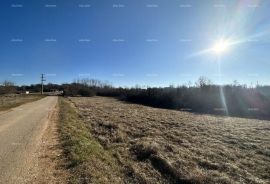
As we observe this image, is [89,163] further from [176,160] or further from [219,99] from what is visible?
[219,99]

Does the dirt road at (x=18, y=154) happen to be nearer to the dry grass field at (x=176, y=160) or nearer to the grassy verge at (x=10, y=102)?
the dry grass field at (x=176, y=160)

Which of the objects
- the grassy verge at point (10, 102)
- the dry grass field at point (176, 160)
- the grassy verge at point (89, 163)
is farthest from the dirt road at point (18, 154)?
Answer: the grassy verge at point (10, 102)

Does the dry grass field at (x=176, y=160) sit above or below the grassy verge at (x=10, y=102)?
below

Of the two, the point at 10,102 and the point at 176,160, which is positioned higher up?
the point at 10,102

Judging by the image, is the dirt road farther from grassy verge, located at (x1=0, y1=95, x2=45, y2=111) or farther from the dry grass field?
grassy verge, located at (x1=0, y1=95, x2=45, y2=111)

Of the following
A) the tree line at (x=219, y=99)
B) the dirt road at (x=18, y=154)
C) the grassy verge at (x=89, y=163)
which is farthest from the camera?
the tree line at (x=219, y=99)

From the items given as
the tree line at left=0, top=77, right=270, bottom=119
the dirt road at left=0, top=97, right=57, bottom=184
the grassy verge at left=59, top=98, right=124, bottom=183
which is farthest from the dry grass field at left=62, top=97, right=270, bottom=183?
the tree line at left=0, top=77, right=270, bottom=119

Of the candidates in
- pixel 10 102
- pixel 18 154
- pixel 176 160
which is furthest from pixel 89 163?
pixel 10 102

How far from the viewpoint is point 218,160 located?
356 inches

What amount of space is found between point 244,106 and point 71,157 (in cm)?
2916

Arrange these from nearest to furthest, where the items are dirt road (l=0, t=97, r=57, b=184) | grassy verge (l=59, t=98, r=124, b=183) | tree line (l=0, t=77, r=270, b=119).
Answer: grassy verge (l=59, t=98, r=124, b=183)
dirt road (l=0, t=97, r=57, b=184)
tree line (l=0, t=77, r=270, b=119)

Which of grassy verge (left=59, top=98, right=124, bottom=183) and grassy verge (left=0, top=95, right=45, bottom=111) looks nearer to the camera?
grassy verge (left=59, top=98, right=124, bottom=183)

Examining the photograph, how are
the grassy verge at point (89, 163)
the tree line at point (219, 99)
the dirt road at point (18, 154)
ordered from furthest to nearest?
the tree line at point (219, 99)
the dirt road at point (18, 154)
the grassy verge at point (89, 163)

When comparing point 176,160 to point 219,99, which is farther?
point 219,99
